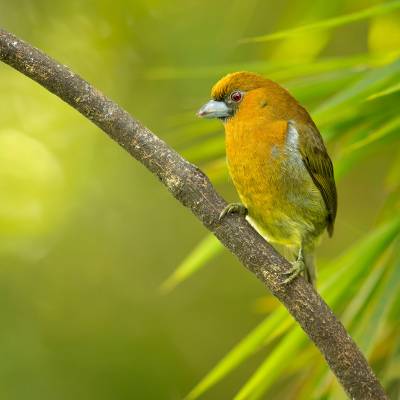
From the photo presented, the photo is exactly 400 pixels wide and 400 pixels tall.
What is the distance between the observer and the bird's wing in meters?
2.74

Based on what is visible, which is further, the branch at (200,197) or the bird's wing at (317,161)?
the bird's wing at (317,161)

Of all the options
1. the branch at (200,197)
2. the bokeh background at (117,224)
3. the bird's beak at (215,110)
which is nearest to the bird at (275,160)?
the bird's beak at (215,110)

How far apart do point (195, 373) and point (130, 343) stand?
46cm

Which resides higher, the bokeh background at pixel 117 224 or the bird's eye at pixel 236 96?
the bokeh background at pixel 117 224

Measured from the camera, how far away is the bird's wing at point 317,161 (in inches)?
108

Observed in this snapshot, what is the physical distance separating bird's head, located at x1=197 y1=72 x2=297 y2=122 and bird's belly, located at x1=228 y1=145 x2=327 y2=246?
17 centimetres

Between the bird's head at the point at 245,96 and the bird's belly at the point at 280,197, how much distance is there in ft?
0.56

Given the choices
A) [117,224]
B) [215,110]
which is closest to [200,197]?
[215,110]

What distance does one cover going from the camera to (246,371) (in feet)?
17.0

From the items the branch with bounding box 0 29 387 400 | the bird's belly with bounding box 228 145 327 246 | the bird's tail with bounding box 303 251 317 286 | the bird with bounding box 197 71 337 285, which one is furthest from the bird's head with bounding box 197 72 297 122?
the branch with bounding box 0 29 387 400

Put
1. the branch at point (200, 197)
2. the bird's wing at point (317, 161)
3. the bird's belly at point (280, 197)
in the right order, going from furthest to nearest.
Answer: the bird's wing at point (317, 161) < the bird's belly at point (280, 197) < the branch at point (200, 197)

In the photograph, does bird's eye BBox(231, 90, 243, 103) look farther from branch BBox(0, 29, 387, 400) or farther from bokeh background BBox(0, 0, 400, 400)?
bokeh background BBox(0, 0, 400, 400)

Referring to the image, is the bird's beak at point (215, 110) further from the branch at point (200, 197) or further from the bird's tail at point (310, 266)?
the branch at point (200, 197)

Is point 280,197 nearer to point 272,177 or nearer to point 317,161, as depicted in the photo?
point 272,177
